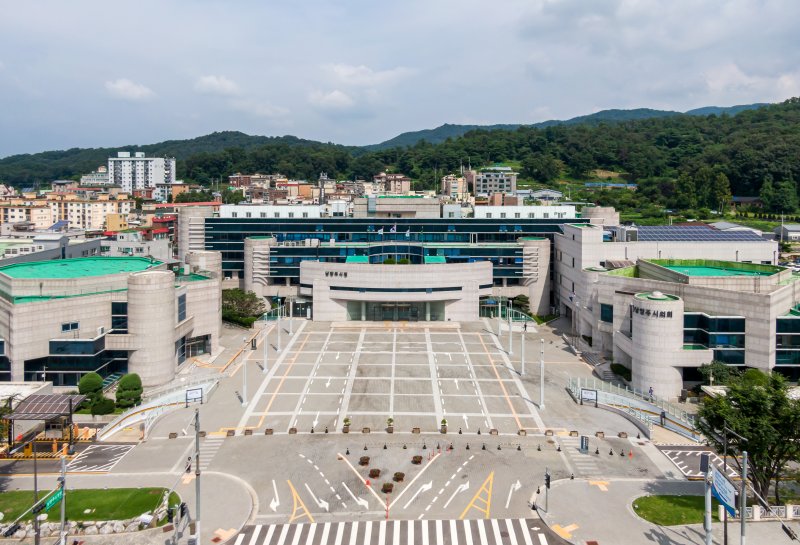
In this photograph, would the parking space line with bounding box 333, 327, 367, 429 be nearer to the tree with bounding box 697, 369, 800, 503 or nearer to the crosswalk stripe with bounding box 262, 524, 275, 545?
the crosswalk stripe with bounding box 262, 524, 275, 545

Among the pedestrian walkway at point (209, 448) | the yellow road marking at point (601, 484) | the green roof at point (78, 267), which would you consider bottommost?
the yellow road marking at point (601, 484)

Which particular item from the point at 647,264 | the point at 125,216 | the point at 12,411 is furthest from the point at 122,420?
the point at 125,216

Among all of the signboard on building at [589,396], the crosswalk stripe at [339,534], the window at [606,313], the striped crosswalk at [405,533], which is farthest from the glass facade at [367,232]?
the crosswalk stripe at [339,534]

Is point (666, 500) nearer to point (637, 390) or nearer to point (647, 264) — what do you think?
point (637, 390)

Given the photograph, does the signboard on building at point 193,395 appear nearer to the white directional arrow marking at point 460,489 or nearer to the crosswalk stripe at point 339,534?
the crosswalk stripe at point 339,534

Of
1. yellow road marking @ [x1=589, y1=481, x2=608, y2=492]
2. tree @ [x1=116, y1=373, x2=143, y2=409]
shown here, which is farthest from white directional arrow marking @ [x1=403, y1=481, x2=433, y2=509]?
tree @ [x1=116, y1=373, x2=143, y2=409]
